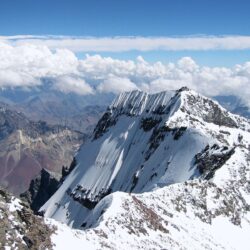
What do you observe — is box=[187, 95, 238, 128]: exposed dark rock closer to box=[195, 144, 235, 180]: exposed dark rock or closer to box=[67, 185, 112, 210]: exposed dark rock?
box=[67, 185, 112, 210]: exposed dark rock

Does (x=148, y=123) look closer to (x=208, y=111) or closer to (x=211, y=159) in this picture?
(x=208, y=111)

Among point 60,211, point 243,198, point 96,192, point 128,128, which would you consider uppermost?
point 243,198

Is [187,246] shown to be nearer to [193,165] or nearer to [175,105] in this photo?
[193,165]

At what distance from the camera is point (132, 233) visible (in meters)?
52.6

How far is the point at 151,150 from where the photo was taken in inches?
5832

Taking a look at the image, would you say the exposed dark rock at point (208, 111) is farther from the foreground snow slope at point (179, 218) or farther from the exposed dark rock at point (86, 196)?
the foreground snow slope at point (179, 218)

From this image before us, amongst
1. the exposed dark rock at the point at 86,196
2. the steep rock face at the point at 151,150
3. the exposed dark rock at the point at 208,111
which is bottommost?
the exposed dark rock at the point at 86,196

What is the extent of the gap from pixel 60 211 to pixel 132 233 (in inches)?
4408

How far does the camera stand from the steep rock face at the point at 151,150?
115625mm

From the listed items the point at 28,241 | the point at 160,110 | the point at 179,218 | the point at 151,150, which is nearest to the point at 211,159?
the point at 179,218

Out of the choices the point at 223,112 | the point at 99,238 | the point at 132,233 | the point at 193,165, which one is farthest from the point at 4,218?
the point at 223,112

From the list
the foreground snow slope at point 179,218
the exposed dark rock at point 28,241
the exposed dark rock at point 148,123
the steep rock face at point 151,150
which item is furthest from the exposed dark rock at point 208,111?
the exposed dark rock at point 28,241

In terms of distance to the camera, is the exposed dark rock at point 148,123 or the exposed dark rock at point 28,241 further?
the exposed dark rock at point 148,123

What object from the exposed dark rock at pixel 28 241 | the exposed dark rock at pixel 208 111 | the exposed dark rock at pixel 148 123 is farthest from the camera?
the exposed dark rock at pixel 148 123
